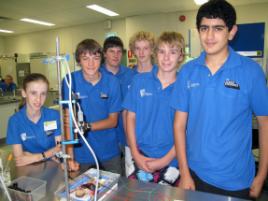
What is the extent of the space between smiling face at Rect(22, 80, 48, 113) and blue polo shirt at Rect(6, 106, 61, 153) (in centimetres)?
6

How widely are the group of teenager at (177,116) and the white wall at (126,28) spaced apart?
3486 millimetres

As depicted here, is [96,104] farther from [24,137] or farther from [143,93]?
[24,137]

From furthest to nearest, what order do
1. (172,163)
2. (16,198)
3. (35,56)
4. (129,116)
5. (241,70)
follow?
(35,56)
(129,116)
(172,163)
(241,70)
(16,198)

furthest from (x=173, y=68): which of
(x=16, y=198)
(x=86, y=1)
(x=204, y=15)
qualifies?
(x=86, y=1)

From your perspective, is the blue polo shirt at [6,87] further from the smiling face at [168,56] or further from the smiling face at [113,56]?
the smiling face at [168,56]

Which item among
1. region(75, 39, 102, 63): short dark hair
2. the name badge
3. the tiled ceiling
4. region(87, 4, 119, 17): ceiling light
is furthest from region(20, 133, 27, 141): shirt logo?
region(87, 4, 119, 17): ceiling light

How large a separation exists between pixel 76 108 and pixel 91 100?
0.79 meters

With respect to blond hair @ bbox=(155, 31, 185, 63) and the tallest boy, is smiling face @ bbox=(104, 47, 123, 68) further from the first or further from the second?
the tallest boy

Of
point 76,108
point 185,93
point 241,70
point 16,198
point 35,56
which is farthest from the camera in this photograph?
point 35,56

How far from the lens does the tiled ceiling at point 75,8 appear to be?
501 cm

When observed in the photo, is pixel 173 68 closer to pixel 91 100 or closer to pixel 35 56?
pixel 91 100

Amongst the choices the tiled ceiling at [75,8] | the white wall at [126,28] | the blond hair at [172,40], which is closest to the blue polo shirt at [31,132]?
the blond hair at [172,40]

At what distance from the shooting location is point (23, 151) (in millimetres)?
1543

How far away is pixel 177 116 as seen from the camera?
1.34m
